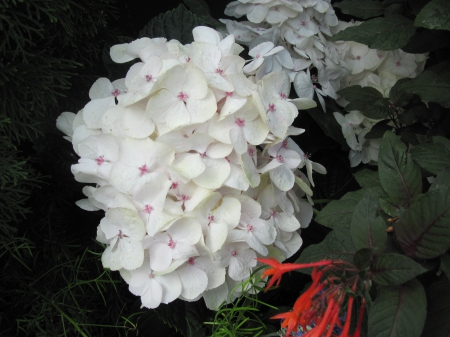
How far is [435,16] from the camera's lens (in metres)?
0.67

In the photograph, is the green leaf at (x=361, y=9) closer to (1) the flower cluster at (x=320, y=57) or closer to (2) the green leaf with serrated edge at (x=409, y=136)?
(1) the flower cluster at (x=320, y=57)

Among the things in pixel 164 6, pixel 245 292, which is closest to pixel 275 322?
pixel 245 292

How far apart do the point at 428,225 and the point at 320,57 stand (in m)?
0.42

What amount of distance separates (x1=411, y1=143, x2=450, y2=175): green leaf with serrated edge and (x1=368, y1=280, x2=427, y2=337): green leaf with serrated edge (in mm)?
187

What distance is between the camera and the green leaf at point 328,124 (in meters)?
0.83

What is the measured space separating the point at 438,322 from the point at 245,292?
0.25m

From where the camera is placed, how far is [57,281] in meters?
0.83

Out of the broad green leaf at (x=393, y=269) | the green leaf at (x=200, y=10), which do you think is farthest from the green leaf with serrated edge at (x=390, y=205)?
the green leaf at (x=200, y=10)

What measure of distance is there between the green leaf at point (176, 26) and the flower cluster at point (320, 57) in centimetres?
8

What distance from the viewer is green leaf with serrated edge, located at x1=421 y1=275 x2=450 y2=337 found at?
1.68 feet

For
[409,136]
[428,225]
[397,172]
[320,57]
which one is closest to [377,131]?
[409,136]

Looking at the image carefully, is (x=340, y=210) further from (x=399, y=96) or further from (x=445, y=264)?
(x=399, y=96)

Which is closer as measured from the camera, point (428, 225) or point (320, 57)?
point (428, 225)

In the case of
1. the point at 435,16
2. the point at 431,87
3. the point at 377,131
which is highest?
the point at 435,16
